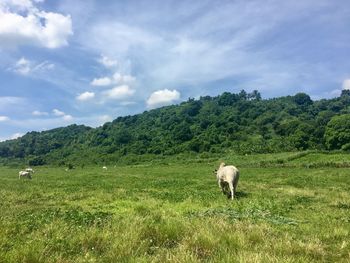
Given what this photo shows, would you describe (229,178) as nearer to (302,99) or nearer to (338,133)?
(338,133)

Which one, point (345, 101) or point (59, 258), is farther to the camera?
point (345, 101)

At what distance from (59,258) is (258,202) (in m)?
12.6

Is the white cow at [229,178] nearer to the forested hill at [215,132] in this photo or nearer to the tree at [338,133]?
the forested hill at [215,132]

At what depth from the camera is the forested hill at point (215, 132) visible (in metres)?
107

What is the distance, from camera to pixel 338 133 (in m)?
98.8

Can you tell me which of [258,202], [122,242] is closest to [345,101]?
[258,202]

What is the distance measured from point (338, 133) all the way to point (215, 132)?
1791 inches

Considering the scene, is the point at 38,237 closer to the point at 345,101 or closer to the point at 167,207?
the point at 167,207

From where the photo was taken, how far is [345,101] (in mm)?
171000

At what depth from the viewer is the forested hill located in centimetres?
10691

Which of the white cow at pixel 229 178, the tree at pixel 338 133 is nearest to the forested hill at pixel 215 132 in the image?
the tree at pixel 338 133

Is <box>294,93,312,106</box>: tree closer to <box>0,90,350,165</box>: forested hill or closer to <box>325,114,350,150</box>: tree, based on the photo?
<box>0,90,350,165</box>: forested hill

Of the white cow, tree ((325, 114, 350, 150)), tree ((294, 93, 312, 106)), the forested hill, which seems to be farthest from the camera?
tree ((294, 93, 312, 106))

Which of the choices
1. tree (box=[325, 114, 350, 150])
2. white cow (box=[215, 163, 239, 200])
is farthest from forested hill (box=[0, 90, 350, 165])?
white cow (box=[215, 163, 239, 200])
